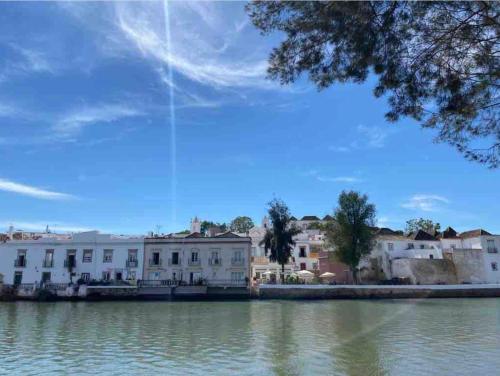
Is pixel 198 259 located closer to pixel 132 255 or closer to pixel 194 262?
pixel 194 262

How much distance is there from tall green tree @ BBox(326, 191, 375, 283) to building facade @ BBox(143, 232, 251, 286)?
36.0 ft

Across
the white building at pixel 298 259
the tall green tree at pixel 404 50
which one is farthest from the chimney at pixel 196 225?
the tall green tree at pixel 404 50

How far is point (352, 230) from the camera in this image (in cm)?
5175

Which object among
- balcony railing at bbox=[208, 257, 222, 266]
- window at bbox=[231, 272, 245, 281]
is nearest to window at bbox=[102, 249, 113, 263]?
balcony railing at bbox=[208, 257, 222, 266]

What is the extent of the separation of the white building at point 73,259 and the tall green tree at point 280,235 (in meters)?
16.8

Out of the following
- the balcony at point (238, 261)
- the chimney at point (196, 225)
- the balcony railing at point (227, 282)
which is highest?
the chimney at point (196, 225)

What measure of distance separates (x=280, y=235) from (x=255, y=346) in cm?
3746

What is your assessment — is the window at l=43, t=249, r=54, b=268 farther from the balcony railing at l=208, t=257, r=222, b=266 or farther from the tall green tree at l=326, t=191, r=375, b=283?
the tall green tree at l=326, t=191, r=375, b=283

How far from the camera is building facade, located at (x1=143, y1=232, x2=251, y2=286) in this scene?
53.4 m

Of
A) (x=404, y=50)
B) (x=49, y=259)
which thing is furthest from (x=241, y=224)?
(x=404, y=50)

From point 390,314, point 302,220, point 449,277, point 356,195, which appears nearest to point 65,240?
point 356,195

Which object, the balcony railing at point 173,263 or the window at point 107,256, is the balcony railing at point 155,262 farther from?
the window at point 107,256

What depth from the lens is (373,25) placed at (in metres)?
8.02

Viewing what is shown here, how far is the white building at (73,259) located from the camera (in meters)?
54.6
